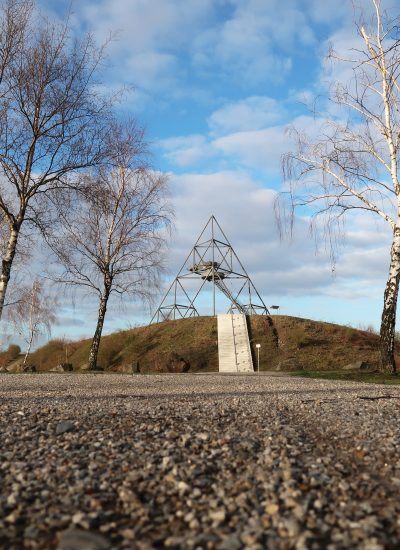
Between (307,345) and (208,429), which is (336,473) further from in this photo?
(307,345)

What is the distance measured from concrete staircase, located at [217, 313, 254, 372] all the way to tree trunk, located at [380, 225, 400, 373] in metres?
14.3

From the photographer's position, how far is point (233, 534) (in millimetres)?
3713

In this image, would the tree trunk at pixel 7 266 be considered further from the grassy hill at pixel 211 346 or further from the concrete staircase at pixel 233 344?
the concrete staircase at pixel 233 344

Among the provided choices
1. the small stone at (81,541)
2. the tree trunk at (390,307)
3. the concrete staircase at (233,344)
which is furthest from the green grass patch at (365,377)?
the small stone at (81,541)

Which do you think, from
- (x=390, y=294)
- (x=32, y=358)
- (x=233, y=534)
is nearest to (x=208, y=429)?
(x=233, y=534)

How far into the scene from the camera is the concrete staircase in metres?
33.2

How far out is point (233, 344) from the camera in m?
35.7

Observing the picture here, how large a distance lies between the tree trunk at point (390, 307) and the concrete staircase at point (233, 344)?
1435 centimetres

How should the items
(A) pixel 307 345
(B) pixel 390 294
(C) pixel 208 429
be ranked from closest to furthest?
(C) pixel 208 429
(B) pixel 390 294
(A) pixel 307 345

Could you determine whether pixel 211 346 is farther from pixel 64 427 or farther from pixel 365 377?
pixel 64 427

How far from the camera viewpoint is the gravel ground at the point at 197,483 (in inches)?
150

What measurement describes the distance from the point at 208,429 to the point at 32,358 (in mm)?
40387

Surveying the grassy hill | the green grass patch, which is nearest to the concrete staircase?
the grassy hill

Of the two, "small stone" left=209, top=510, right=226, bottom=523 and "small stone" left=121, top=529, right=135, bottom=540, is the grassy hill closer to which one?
"small stone" left=209, top=510, right=226, bottom=523
